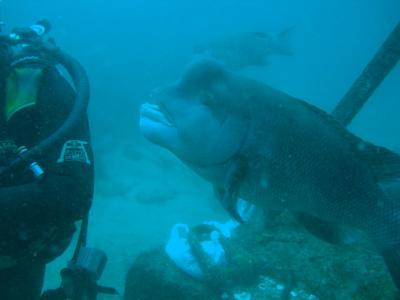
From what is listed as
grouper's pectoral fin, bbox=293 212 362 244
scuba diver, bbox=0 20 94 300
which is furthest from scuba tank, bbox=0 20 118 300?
grouper's pectoral fin, bbox=293 212 362 244

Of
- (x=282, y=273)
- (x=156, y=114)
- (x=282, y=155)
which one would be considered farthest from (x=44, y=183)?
(x=282, y=273)

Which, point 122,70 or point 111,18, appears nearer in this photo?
point 122,70

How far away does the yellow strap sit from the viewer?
6.86 feet

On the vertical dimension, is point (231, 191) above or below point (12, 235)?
above

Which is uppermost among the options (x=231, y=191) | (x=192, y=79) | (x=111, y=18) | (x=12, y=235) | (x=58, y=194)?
(x=192, y=79)

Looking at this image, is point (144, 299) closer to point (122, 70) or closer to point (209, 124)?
point (209, 124)

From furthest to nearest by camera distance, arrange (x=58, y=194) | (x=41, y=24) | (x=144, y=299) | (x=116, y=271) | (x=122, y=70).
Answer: (x=122, y=70)
(x=116, y=271)
(x=144, y=299)
(x=41, y=24)
(x=58, y=194)

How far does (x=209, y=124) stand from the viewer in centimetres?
193

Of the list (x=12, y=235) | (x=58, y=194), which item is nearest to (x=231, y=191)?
(x=58, y=194)

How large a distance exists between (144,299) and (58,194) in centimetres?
270

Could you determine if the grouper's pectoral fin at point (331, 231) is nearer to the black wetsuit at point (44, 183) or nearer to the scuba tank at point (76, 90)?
the black wetsuit at point (44, 183)

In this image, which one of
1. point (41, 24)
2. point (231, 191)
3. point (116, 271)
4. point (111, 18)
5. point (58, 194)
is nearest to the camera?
point (231, 191)

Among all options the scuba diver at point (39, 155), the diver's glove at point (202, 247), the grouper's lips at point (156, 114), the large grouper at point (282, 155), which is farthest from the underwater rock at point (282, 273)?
the grouper's lips at point (156, 114)

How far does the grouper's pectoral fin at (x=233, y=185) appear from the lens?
5.70 ft
